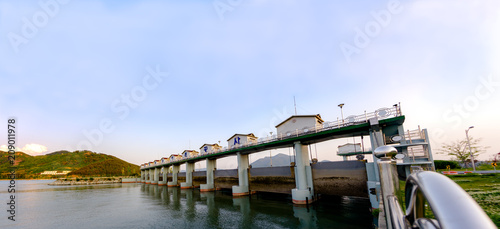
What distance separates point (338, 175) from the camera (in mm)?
24609

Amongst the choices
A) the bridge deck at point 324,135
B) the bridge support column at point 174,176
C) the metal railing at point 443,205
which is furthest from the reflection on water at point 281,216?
the bridge support column at point 174,176

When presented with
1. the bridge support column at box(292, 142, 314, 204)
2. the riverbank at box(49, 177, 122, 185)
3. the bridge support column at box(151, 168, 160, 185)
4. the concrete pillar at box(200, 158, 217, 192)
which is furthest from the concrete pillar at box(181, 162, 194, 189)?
the riverbank at box(49, 177, 122, 185)

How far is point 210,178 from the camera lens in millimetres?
44531

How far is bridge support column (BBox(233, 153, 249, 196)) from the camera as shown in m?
34.6

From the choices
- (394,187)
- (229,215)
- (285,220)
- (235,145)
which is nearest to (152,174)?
(235,145)

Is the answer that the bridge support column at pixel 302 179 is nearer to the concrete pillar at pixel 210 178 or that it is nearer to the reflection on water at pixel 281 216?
the reflection on water at pixel 281 216

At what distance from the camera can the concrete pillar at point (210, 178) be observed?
4347cm

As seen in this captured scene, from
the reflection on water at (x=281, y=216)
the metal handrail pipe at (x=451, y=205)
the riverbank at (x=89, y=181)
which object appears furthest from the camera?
the riverbank at (x=89, y=181)

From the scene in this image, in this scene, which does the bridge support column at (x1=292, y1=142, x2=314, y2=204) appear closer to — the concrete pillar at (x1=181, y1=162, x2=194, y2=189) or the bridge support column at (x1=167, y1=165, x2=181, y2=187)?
the concrete pillar at (x1=181, y1=162, x2=194, y2=189)

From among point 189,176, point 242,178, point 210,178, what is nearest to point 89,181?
point 189,176

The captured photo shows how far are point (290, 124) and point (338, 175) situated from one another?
27.0 feet

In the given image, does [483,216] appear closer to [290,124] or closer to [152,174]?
[290,124]

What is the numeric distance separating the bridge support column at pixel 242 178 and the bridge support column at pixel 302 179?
37.6 ft

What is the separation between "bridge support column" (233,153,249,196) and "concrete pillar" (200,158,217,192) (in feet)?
35.6
